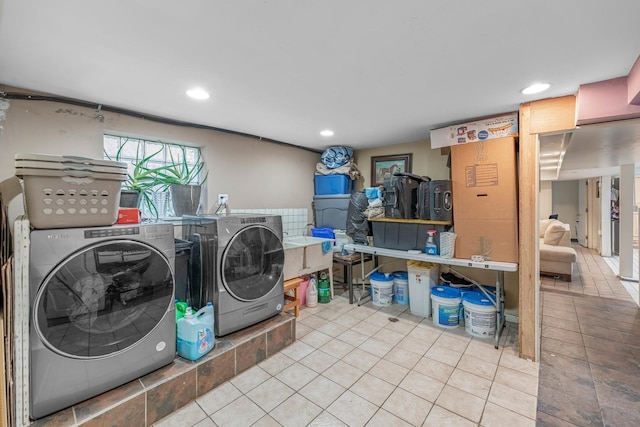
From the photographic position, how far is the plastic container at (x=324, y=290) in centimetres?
344

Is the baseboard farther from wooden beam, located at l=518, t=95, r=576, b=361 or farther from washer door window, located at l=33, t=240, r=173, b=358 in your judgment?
Result: washer door window, located at l=33, t=240, r=173, b=358

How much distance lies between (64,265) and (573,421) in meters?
2.92

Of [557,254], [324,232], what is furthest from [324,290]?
[557,254]

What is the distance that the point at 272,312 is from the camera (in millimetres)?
2273

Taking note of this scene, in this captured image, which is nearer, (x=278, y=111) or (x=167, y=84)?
(x=167, y=84)

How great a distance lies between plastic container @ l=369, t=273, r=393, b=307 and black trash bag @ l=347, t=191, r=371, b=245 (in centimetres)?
50

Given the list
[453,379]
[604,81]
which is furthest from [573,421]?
[604,81]

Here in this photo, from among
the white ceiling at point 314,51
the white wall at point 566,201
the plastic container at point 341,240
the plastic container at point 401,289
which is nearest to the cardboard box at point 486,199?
the white ceiling at point 314,51

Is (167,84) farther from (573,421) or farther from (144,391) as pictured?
(573,421)

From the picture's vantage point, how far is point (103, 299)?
1432 mm

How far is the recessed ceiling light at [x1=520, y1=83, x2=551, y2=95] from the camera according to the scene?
192 centimetres

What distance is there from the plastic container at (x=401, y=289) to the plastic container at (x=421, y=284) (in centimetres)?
21

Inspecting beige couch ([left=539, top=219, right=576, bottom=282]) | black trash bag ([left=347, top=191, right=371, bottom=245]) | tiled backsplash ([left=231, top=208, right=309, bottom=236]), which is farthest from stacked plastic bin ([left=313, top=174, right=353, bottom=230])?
beige couch ([left=539, top=219, right=576, bottom=282])

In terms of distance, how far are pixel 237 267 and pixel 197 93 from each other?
1369 mm
